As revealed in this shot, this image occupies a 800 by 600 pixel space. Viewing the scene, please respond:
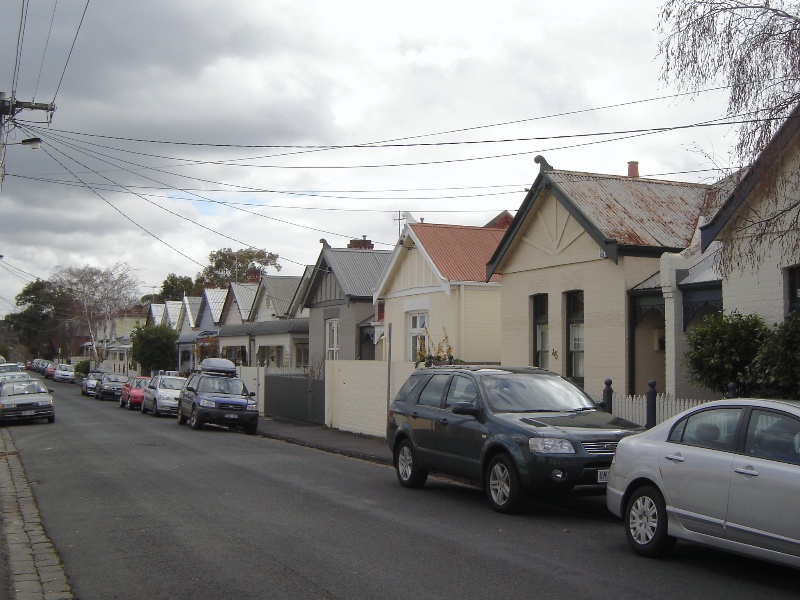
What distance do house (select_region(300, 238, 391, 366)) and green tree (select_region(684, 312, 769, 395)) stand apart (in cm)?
1801

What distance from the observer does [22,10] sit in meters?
16.4

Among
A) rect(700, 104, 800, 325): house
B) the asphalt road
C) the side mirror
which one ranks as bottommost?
the asphalt road

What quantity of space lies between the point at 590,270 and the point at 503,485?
861 centimetres

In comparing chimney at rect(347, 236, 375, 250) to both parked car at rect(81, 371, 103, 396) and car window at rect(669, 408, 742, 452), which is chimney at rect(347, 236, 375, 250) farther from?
car window at rect(669, 408, 742, 452)

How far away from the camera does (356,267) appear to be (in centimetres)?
3438

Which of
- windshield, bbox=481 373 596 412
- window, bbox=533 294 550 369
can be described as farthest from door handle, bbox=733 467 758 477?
window, bbox=533 294 550 369

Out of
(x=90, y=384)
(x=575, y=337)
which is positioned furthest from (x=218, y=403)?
(x=90, y=384)

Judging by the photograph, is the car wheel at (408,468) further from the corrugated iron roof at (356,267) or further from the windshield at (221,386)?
the corrugated iron roof at (356,267)

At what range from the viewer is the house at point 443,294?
973 inches

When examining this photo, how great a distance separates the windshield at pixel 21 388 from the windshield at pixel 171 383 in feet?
17.9

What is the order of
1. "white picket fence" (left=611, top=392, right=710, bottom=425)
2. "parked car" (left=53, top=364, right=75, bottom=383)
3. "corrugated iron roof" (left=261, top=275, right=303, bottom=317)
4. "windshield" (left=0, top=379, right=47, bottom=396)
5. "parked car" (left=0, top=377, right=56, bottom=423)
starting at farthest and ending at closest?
1. "parked car" (left=53, top=364, right=75, bottom=383)
2. "corrugated iron roof" (left=261, top=275, right=303, bottom=317)
3. "windshield" (left=0, top=379, right=47, bottom=396)
4. "parked car" (left=0, top=377, right=56, bottom=423)
5. "white picket fence" (left=611, top=392, right=710, bottom=425)

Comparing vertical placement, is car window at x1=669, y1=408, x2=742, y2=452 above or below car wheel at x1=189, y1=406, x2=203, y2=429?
above

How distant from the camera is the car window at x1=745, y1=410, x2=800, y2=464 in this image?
7.14 metres

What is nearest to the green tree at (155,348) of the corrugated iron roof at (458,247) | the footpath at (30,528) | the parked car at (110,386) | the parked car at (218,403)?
the parked car at (110,386)
